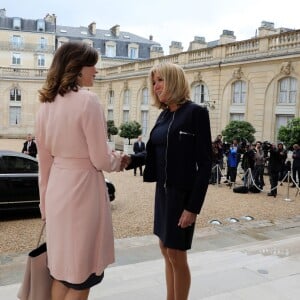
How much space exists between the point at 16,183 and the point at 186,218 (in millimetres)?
5895

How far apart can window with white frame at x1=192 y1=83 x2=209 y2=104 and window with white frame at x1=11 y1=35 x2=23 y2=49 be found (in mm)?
34505

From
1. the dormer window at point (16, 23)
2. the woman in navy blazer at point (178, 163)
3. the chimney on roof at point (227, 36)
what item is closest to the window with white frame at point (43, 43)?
the dormer window at point (16, 23)

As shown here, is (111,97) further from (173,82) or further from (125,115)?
(173,82)

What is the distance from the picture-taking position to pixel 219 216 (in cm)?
918

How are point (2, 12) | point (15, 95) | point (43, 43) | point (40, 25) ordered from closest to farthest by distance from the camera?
point (15, 95) < point (43, 43) < point (40, 25) < point (2, 12)

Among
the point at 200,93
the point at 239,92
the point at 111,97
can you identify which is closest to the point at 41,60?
the point at 111,97

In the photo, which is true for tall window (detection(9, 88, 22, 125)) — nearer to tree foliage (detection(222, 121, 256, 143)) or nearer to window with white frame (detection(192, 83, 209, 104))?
window with white frame (detection(192, 83, 209, 104))

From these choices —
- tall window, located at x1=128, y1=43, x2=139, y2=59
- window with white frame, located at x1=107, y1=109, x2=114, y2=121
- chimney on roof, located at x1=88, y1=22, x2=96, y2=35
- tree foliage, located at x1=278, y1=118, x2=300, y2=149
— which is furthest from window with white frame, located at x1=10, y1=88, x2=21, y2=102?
tree foliage, located at x1=278, y1=118, x2=300, y2=149

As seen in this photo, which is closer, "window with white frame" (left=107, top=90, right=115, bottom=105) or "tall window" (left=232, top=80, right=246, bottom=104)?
"tall window" (left=232, top=80, right=246, bottom=104)

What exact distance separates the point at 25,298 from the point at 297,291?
7.02 ft

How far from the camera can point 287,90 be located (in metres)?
20.1

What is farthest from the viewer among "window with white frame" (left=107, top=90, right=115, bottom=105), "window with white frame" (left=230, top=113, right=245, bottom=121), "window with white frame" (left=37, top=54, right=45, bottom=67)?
"window with white frame" (left=37, top=54, right=45, bottom=67)

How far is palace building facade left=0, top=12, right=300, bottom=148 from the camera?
20.4m

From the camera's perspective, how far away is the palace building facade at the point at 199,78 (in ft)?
66.8
